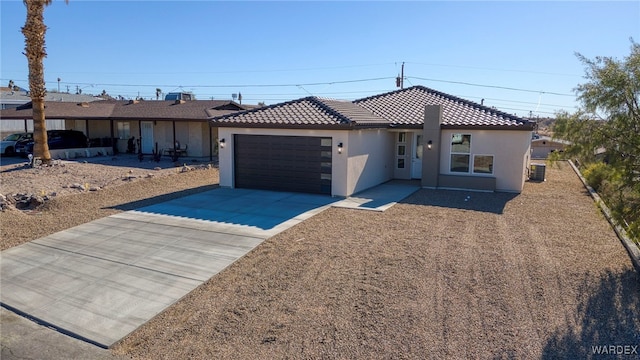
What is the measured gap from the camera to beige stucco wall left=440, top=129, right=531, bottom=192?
16.4m

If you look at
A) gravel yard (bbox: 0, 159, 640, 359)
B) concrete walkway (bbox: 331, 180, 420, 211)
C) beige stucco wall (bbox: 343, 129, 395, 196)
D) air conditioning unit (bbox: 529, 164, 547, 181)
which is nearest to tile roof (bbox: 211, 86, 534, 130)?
beige stucco wall (bbox: 343, 129, 395, 196)

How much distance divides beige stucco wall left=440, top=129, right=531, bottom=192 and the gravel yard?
14.9 feet

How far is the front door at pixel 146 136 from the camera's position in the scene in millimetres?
30078

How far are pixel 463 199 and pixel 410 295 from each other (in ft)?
28.2

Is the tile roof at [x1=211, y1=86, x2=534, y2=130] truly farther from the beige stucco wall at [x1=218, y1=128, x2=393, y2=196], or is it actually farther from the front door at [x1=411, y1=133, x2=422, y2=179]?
the front door at [x1=411, y1=133, x2=422, y2=179]

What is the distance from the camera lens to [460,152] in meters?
17.3

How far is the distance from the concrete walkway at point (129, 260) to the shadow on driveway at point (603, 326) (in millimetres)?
5873

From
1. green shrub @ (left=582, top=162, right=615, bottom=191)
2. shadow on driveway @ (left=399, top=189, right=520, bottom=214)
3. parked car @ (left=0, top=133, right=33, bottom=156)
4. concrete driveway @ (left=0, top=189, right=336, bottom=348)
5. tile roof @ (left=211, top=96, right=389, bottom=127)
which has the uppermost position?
tile roof @ (left=211, top=96, right=389, bottom=127)

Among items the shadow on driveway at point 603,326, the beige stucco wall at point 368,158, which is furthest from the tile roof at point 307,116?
the shadow on driveway at point 603,326

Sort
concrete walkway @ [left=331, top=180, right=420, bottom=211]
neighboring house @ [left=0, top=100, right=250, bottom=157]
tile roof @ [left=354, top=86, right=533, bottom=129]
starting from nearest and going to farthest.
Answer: concrete walkway @ [left=331, top=180, right=420, bottom=211], tile roof @ [left=354, top=86, right=533, bottom=129], neighboring house @ [left=0, top=100, right=250, bottom=157]

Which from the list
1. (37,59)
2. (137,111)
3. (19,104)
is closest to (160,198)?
(37,59)

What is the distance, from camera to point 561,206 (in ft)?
46.5

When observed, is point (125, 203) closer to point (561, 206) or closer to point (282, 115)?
point (282, 115)

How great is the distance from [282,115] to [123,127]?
19239 millimetres
